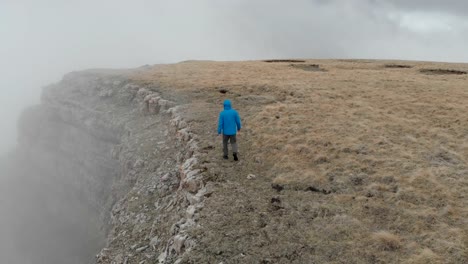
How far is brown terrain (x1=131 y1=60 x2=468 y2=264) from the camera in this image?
14.9 m

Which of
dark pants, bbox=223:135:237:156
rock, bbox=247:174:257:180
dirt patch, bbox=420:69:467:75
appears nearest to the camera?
rock, bbox=247:174:257:180

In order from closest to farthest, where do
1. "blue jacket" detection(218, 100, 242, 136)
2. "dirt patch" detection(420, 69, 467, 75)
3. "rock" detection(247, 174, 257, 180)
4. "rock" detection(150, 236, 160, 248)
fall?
1. "rock" detection(150, 236, 160, 248)
2. "rock" detection(247, 174, 257, 180)
3. "blue jacket" detection(218, 100, 242, 136)
4. "dirt patch" detection(420, 69, 467, 75)

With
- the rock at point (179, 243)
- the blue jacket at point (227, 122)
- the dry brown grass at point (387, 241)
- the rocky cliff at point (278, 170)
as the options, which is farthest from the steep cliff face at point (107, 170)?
the dry brown grass at point (387, 241)

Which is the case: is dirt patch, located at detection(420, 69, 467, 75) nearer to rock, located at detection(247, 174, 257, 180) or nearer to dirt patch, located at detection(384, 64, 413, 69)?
dirt patch, located at detection(384, 64, 413, 69)

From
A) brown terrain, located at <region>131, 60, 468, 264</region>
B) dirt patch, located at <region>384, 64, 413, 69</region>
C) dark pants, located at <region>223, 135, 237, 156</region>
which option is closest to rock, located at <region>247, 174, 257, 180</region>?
brown terrain, located at <region>131, 60, 468, 264</region>

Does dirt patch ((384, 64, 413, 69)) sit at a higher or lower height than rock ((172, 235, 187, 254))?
higher

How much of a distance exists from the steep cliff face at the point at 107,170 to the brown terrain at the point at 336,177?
1.89m

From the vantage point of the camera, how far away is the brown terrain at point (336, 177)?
14867 mm

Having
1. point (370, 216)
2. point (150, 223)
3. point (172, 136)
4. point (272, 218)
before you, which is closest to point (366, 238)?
point (370, 216)

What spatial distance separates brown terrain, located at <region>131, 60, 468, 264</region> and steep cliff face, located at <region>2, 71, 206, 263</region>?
189 cm

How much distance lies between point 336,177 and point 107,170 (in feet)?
98.0

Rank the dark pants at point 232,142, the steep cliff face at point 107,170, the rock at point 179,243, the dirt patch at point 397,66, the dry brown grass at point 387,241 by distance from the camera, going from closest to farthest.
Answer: the dry brown grass at point 387,241, the rock at point 179,243, the steep cliff face at point 107,170, the dark pants at point 232,142, the dirt patch at point 397,66

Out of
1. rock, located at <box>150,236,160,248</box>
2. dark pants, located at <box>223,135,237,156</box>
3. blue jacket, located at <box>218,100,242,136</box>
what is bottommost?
rock, located at <box>150,236,160,248</box>

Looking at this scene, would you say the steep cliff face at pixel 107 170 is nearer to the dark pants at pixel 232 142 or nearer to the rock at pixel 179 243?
the rock at pixel 179 243
